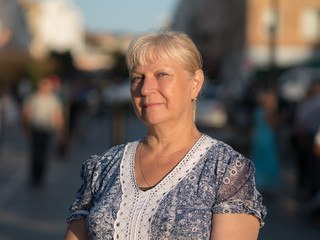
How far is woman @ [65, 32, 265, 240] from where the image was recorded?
2.84 m

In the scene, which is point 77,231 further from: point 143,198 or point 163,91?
point 163,91

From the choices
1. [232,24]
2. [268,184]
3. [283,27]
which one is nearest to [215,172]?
[268,184]

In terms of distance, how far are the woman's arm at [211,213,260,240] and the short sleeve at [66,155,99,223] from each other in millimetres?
626

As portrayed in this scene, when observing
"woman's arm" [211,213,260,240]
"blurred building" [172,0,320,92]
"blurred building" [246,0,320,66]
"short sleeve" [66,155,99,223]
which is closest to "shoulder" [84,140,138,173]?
"short sleeve" [66,155,99,223]

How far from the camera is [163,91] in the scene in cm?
309

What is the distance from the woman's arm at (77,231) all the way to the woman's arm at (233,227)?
641 mm

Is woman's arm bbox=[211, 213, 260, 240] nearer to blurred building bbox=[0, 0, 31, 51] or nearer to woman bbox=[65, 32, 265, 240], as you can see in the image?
woman bbox=[65, 32, 265, 240]

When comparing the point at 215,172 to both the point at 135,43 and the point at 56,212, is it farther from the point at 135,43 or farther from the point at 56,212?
the point at 56,212

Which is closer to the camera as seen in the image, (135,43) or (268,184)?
(135,43)

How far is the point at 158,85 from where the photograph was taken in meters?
3.10

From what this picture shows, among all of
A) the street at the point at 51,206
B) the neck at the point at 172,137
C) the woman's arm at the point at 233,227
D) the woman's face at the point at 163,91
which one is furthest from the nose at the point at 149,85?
the street at the point at 51,206

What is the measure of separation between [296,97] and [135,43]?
100 feet

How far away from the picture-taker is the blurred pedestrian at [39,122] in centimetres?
1253

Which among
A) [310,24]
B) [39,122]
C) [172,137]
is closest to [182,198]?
[172,137]
